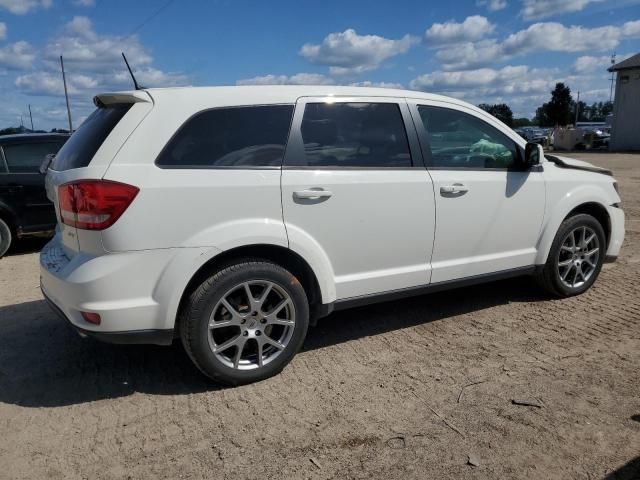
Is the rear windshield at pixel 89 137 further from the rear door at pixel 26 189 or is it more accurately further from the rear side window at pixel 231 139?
the rear door at pixel 26 189

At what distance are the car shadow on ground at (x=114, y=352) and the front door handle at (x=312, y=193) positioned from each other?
1255 millimetres

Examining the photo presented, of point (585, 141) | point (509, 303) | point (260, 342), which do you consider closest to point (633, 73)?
point (585, 141)

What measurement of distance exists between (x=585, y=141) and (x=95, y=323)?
3924 cm

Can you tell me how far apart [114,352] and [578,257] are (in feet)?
13.5

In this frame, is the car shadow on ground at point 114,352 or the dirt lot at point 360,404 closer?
the dirt lot at point 360,404

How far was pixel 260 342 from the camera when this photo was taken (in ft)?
11.3

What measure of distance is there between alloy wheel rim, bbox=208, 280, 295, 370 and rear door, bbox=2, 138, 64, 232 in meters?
5.08

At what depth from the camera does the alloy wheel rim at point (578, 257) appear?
4922 mm

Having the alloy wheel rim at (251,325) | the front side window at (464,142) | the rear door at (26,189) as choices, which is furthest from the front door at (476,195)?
the rear door at (26,189)

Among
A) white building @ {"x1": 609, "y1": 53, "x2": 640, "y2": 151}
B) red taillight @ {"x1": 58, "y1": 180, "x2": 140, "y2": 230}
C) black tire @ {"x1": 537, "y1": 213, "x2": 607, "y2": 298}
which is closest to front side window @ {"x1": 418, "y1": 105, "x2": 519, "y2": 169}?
black tire @ {"x1": 537, "y1": 213, "x2": 607, "y2": 298}

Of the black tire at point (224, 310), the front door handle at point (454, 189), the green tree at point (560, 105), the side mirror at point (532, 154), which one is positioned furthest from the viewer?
the green tree at point (560, 105)

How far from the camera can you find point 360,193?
3.65m

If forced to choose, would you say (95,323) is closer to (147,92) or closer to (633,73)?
(147,92)

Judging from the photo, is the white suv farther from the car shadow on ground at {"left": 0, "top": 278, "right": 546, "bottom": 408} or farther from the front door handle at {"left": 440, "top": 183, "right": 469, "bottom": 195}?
the car shadow on ground at {"left": 0, "top": 278, "right": 546, "bottom": 408}
